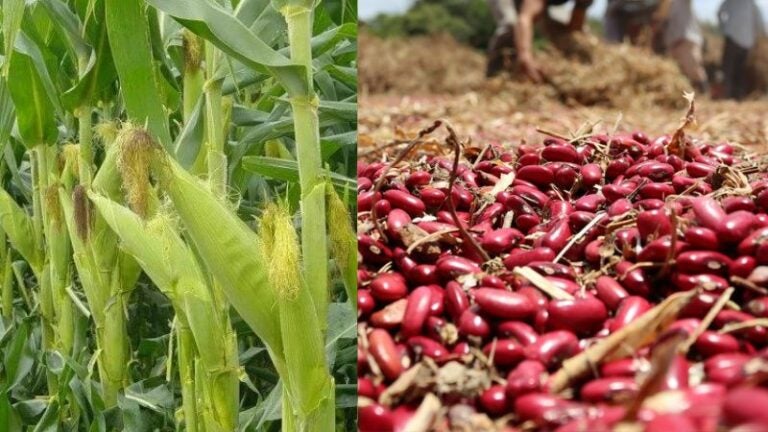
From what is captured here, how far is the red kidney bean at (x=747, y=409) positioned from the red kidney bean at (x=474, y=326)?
226 millimetres

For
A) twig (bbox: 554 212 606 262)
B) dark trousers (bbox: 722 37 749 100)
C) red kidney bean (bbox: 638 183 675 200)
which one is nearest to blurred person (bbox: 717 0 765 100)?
dark trousers (bbox: 722 37 749 100)

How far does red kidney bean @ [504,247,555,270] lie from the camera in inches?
31.4

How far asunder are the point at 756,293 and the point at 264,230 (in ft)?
1.69

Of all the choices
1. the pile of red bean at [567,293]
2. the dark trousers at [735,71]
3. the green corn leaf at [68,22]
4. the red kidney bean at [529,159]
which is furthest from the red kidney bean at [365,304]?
the dark trousers at [735,71]

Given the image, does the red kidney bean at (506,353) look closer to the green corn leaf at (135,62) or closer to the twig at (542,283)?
the twig at (542,283)

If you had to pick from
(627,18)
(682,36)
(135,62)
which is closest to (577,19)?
(627,18)

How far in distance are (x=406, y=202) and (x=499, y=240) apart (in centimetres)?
15

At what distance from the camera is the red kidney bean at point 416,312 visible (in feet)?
2.33

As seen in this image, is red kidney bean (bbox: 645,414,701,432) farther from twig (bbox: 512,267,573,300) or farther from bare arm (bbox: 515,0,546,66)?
bare arm (bbox: 515,0,546,66)

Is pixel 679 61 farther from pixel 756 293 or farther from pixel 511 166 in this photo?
pixel 756 293

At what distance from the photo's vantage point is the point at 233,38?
3.04 ft

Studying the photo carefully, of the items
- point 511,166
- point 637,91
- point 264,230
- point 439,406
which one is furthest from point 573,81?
point 439,406

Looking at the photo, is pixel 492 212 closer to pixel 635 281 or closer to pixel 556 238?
pixel 556 238

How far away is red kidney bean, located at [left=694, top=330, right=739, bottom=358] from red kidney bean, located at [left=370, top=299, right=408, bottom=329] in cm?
25
